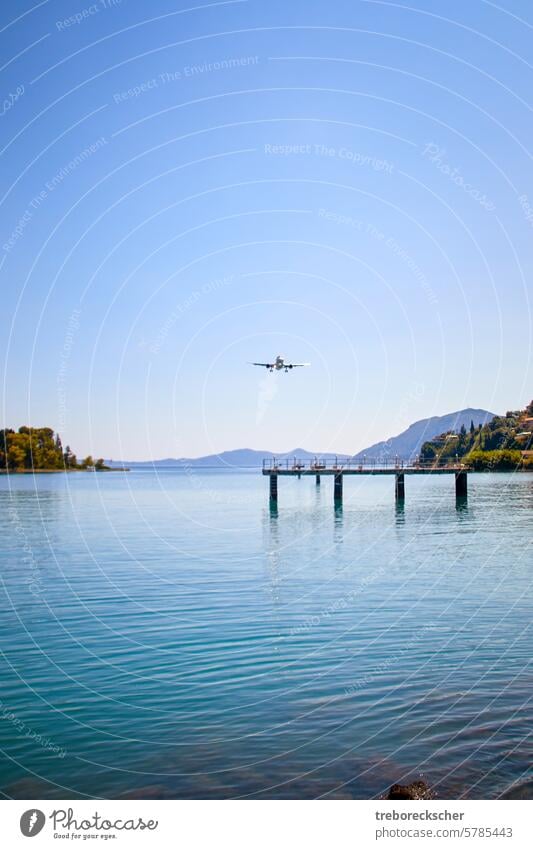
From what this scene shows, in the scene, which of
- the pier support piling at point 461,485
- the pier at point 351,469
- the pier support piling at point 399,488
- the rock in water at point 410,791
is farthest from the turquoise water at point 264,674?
the pier support piling at point 461,485

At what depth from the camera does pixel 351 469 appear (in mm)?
98250

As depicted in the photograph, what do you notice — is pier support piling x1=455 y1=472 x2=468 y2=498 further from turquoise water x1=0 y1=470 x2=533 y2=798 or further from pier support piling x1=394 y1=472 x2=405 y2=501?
turquoise water x1=0 y1=470 x2=533 y2=798

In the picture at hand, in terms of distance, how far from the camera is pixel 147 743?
16.2 metres

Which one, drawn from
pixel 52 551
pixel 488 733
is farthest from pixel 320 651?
pixel 52 551

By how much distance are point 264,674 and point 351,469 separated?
254 feet

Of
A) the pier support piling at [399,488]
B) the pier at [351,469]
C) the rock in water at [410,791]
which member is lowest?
the rock in water at [410,791]

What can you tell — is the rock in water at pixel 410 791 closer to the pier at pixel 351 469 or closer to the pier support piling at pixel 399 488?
the pier at pixel 351 469

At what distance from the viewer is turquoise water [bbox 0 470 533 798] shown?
47.9 feet

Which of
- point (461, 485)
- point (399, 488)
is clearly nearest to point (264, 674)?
point (399, 488)

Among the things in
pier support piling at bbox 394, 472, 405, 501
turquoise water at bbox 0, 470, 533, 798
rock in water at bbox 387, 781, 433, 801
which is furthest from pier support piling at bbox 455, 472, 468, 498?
rock in water at bbox 387, 781, 433, 801

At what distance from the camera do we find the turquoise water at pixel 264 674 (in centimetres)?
1459

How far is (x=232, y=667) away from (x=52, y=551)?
33.6 meters

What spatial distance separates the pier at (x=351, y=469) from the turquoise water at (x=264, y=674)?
157 feet

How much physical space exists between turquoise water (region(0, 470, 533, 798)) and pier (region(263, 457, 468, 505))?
4778 cm
